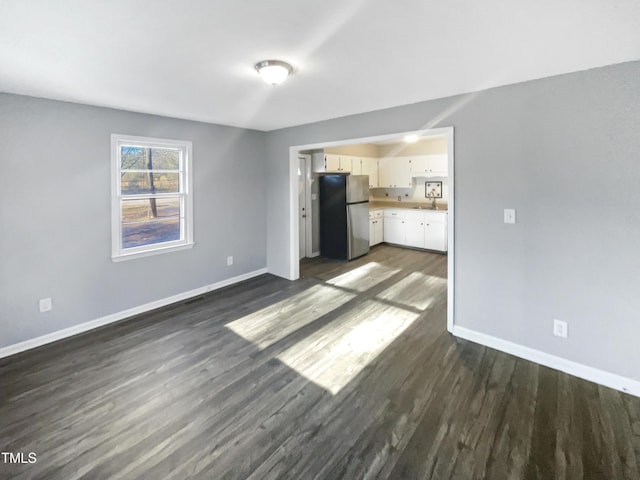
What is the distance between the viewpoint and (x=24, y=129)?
3090 millimetres

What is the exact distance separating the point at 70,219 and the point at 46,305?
908mm

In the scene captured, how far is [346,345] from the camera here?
10.5ft

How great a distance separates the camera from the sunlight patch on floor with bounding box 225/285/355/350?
11.3 ft

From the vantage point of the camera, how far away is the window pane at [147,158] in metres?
3.92

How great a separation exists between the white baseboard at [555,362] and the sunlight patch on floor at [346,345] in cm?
69

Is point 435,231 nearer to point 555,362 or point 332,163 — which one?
point 332,163

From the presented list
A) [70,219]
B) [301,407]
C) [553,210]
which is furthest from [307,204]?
[301,407]

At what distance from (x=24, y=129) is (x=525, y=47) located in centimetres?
427

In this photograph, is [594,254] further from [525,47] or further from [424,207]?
[424,207]

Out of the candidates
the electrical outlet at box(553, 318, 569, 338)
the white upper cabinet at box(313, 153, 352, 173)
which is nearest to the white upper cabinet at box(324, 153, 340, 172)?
the white upper cabinet at box(313, 153, 352, 173)

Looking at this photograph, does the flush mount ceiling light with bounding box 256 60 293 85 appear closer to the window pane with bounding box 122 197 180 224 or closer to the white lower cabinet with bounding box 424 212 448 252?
the window pane with bounding box 122 197 180 224

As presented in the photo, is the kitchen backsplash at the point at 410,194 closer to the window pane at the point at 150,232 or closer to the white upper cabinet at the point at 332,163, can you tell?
the white upper cabinet at the point at 332,163

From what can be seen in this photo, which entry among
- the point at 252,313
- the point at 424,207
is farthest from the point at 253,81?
the point at 424,207

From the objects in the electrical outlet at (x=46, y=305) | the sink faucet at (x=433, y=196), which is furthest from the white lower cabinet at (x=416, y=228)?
the electrical outlet at (x=46, y=305)
